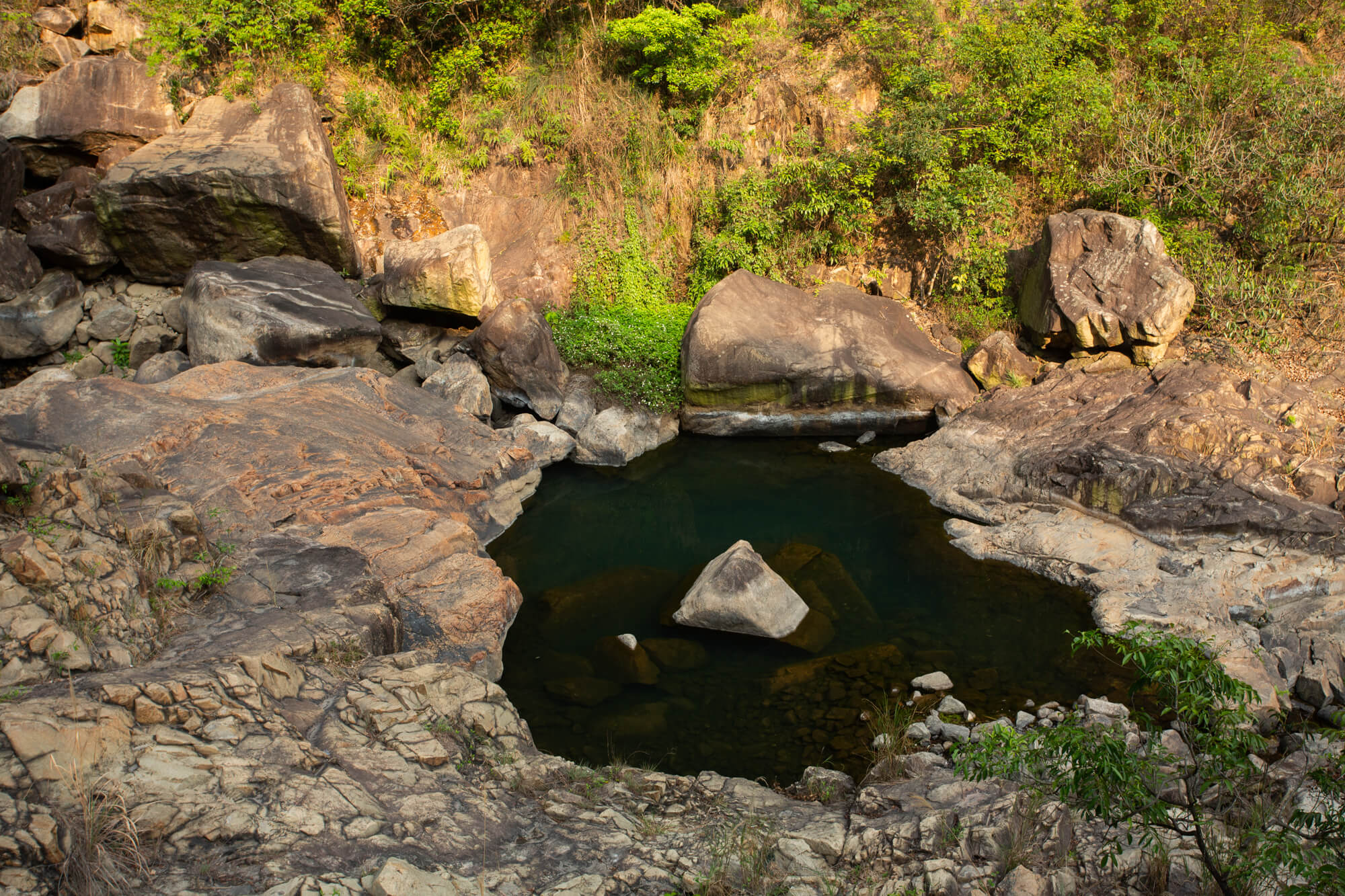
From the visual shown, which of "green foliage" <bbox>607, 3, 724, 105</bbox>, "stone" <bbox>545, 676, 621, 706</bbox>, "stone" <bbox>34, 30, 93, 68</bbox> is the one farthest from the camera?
"green foliage" <bbox>607, 3, 724, 105</bbox>

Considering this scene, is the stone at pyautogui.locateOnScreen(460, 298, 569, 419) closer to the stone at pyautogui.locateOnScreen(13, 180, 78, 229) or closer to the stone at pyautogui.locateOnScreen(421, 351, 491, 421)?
the stone at pyautogui.locateOnScreen(421, 351, 491, 421)

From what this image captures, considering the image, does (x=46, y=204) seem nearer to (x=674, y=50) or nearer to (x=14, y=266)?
(x=14, y=266)

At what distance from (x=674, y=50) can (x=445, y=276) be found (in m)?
6.46

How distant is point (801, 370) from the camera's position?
1190 centimetres

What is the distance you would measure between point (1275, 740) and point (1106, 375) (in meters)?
6.17

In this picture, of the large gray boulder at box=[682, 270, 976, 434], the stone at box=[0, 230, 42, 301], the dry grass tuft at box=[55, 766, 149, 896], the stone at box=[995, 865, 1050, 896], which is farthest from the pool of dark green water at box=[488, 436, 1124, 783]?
the stone at box=[0, 230, 42, 301]

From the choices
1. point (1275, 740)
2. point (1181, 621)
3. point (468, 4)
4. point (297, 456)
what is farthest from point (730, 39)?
point (1275, 740)

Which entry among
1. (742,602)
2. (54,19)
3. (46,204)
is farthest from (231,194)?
(742,602)

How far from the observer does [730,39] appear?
15.2 meters

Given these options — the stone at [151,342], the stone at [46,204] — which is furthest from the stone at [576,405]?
the stone at [46,204]

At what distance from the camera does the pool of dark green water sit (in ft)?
21.0

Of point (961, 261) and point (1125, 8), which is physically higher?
point (1125, 8)

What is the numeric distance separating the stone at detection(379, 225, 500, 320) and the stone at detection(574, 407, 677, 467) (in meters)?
2.49

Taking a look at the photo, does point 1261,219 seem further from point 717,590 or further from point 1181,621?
point 717,590
